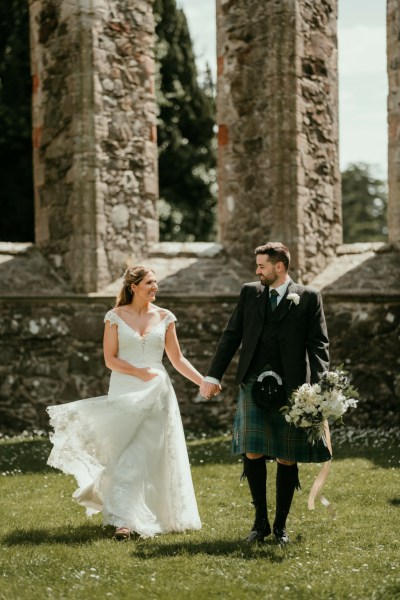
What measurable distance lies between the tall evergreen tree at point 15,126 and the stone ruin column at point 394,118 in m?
6.96

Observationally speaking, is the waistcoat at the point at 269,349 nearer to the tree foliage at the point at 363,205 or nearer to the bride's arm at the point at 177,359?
the bride's arm at the point at 177,359

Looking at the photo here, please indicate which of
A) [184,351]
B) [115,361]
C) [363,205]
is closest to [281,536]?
[115,361]

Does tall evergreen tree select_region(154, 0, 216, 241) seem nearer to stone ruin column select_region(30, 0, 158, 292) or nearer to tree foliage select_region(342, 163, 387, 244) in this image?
stone ruin column select_region(30, 0, 158, 292)

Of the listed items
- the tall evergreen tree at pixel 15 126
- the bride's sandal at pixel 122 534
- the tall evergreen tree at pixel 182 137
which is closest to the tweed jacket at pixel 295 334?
the bride's sandal at pixel 122 534

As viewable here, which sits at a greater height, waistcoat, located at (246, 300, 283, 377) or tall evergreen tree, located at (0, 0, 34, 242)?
tall evergreen tree, located at (0, 0, 34, 242)

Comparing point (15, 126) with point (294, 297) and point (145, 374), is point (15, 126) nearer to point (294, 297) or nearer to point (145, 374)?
point (145, 374)

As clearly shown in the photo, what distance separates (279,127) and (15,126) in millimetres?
6464

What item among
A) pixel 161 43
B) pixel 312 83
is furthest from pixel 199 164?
pixel 312 83

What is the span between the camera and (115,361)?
5957 millimetres

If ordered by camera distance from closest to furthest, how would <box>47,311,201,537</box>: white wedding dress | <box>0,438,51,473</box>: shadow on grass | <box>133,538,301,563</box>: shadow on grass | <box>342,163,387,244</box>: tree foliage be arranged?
<box>133,538,301,563</box>: shadow on grass, <box>47,311,201,537</box>: white wedding dress, <box>0,438,51,473</box>: shadow on grass, <box>342,163,387,244</box>: tree foliage

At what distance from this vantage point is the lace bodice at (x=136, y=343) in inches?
235

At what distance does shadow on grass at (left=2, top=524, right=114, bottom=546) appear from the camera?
549cm

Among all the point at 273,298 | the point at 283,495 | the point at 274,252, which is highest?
the point at 274,252

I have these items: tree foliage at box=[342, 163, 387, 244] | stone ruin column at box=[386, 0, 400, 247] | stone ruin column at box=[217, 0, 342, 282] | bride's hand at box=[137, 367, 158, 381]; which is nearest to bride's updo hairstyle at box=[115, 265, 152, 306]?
bride's hand at box=[137, 367, 158, 381]
